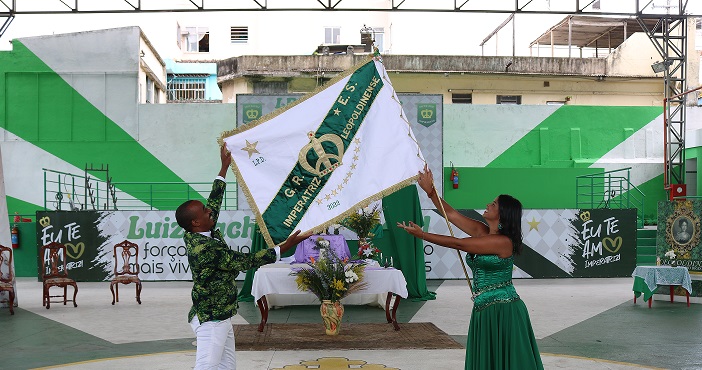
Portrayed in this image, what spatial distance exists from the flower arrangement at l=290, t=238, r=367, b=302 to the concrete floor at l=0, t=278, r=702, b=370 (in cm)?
98

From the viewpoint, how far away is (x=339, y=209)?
6367mm

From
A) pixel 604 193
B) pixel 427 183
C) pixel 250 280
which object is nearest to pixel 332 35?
pixel 604 193

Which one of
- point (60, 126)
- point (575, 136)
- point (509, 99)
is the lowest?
point (575, 136)

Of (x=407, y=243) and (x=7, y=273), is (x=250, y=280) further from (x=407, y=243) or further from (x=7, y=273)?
(x=7, y=273)

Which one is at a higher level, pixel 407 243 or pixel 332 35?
pixel 332 35

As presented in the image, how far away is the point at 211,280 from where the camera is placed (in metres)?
4.95

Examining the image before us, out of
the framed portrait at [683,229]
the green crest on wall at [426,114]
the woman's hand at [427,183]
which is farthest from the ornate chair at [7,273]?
the framed portrait at [683,229]

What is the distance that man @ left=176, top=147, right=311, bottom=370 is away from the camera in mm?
4852

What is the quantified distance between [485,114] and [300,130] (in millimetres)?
17857

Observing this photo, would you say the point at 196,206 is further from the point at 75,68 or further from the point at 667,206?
the point at 75,68

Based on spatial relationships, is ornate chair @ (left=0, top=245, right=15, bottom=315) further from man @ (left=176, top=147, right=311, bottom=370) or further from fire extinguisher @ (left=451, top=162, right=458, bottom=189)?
fire extinguisher @ (left=451, top=162, right=458, bottom=189)

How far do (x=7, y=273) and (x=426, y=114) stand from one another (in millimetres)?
8192

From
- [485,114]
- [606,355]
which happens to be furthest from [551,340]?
[485,114]

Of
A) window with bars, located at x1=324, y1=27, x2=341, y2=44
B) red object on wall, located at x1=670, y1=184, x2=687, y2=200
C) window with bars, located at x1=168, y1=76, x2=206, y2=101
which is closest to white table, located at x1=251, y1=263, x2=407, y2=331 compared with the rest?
red object on wall, located at x1=670, y1=184, x2=687, y2=200
